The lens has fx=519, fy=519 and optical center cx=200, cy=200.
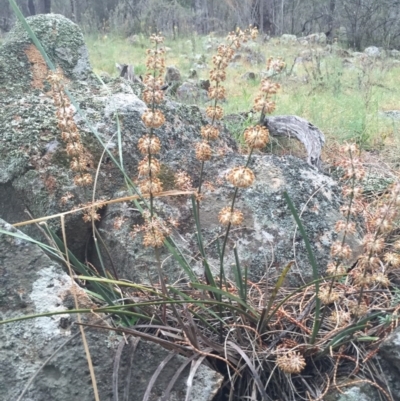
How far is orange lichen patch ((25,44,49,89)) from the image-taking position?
2.88m

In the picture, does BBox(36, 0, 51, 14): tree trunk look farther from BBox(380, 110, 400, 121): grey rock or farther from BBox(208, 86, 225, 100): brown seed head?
BBox(208, 86, 225, 100): brown seed head

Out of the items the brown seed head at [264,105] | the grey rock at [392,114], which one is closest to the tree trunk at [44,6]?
the grey rock at [392,114]

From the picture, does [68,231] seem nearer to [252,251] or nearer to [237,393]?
[252,251]

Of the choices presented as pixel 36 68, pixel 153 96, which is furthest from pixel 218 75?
pixel 36 68

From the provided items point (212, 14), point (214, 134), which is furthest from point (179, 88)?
point (212, 14)

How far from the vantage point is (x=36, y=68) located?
115 inches

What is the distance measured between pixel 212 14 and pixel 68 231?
15577 millimetres

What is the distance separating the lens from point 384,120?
173 inches

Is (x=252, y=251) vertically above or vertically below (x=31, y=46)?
below

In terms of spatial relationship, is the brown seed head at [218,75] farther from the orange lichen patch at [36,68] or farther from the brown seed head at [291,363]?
the orange lichen patch at [36,68]

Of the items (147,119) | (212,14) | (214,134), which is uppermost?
(147,119)

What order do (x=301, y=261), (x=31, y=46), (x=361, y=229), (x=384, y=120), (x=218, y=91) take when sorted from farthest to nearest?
(x=384, y=120)
(x=31, y=46)
(x=361, y=229)
(x=301, y=261)
(x=218, y=91)

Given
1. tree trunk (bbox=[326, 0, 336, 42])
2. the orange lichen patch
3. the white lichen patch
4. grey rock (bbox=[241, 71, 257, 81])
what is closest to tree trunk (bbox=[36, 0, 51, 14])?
tree trunk (bbox=[326, 0, 336, 42])

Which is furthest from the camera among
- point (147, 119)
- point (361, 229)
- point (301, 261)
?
point (361, 229)
